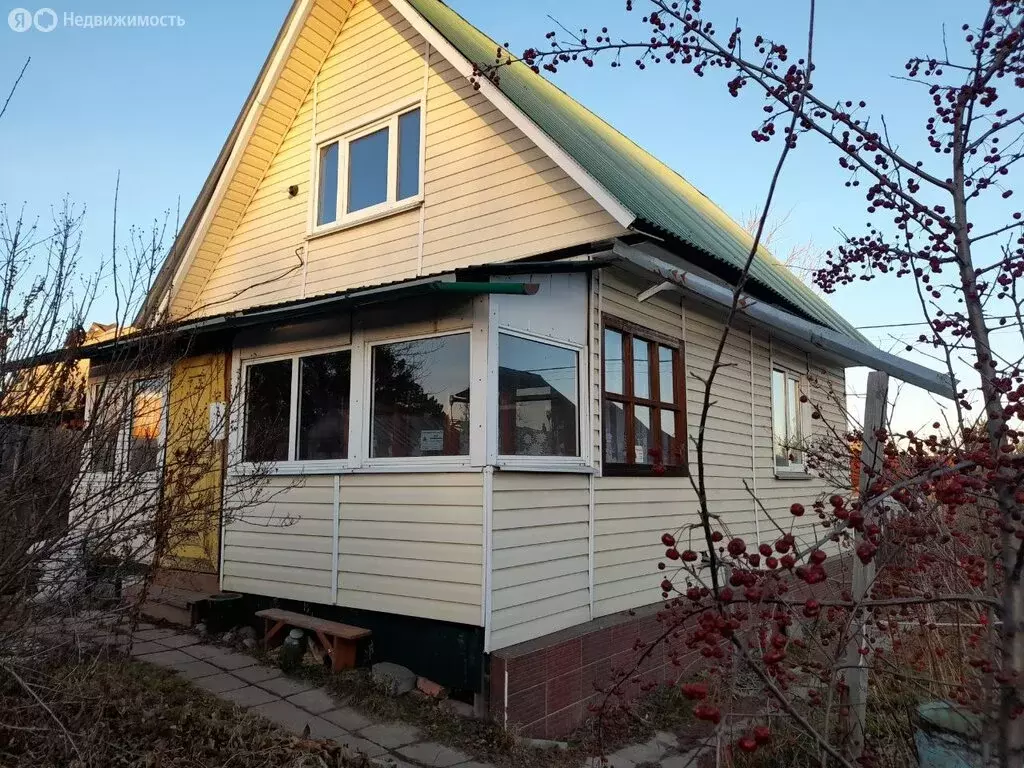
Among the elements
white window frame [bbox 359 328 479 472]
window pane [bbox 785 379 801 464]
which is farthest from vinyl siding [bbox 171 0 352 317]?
window pane [bbox 785 379 801 464]

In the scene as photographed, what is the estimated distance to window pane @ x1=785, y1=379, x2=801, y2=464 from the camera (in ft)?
34.3

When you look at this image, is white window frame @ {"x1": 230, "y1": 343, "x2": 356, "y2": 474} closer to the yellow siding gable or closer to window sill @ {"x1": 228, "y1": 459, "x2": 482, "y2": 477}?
window sill @ {"x1": 228, "y1": 459, "x2": 482, "y2": 477}

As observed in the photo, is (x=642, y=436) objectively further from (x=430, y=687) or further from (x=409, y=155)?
(x=409, y=155)

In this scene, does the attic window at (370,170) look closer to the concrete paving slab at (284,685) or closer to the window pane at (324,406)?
the window pane at (324,406)

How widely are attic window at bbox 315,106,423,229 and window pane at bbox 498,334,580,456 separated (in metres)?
2.73

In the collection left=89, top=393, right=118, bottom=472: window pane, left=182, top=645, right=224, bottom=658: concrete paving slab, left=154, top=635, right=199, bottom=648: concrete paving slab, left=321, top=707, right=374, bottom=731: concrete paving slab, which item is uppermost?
left=89, top=393, right=118, bottom=472: window pane

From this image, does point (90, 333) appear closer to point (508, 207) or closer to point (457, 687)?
point (457, 687)

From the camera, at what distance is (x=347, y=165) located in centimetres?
849

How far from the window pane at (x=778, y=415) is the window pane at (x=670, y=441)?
2.95 meters

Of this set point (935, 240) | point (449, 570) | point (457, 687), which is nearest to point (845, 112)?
point (935, 240)

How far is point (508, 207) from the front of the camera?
7012 mm

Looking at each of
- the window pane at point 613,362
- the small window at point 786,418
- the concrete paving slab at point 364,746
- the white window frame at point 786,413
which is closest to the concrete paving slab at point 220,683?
the concrete paving slab at point 364,746

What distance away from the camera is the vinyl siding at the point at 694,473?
659 cm

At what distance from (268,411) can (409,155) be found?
318cm
